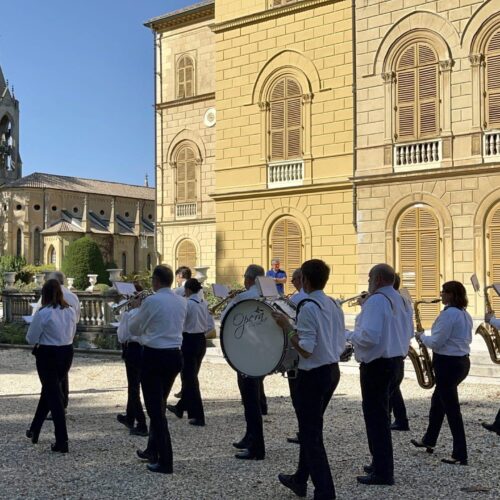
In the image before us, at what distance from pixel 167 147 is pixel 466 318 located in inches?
934

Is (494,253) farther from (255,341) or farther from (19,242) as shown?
(19,242)

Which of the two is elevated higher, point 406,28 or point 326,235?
point 406,28

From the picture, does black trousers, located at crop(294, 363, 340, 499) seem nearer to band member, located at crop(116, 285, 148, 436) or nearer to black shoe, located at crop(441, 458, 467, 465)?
black shoe, located at crop(441, 458, 467, 465)

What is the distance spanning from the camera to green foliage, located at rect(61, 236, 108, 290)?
5256 cm

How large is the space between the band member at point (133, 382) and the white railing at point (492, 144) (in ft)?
38.7

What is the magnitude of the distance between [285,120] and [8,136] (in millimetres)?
73938

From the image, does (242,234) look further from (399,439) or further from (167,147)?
(399,439)

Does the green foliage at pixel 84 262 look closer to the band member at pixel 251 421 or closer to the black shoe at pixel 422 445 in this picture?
the band member at pixel 251 421

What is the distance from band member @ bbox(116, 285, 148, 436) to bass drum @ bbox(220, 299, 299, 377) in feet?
7.94

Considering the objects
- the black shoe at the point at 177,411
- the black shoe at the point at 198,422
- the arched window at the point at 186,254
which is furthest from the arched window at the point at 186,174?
the black shoe at the point at 198,422

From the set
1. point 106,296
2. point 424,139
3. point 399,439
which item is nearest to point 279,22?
point 424,139

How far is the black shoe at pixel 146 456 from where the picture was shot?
6.99m

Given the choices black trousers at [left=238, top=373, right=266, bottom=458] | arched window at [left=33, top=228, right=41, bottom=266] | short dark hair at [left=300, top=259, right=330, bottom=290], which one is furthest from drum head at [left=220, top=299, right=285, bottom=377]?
arched window at [left=33, top=228, right=41, bottom=266]

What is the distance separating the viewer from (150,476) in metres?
6.59
